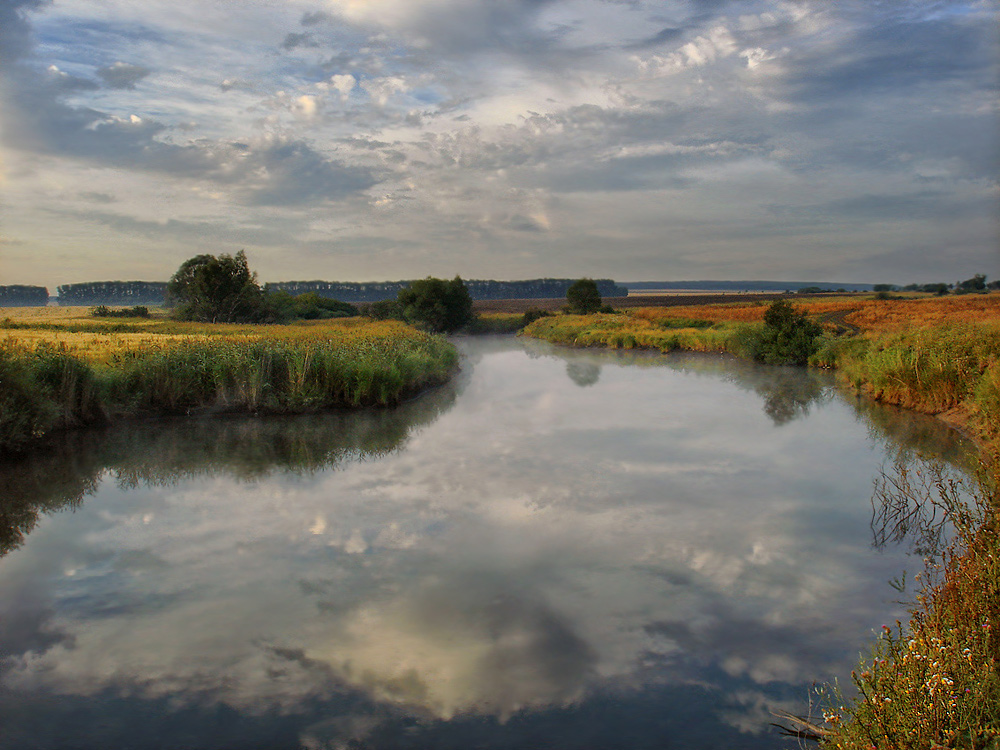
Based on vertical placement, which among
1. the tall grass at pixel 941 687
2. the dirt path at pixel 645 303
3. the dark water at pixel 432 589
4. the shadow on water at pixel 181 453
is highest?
the dirt path at pixel 645 303

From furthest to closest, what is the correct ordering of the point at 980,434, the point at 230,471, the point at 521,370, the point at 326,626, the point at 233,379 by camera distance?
1. the point at 521,370
2. the point at 233,379
3. the point at 980,434
4. the point at 230,471
5. the point at 326,626

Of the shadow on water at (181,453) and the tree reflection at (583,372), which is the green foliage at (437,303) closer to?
the tree reflection at (583,372)

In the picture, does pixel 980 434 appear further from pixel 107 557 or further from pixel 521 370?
pixel 521 370

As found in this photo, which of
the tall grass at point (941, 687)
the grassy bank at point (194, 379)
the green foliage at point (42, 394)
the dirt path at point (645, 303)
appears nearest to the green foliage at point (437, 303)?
the dirt path at point (645, 303)

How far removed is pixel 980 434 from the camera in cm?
1016

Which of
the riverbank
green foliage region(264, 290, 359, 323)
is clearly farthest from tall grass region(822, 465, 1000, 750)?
green foliage region(264, 290, 359, 323)

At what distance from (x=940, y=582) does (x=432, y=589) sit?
3406 mm

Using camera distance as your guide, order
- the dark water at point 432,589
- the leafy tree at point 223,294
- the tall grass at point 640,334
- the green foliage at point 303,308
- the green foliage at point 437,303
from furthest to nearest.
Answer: the green foliage at point 303,308
the green foliage at point 437,303
the leafy tree at point 223,294
the tall grass at point 640,334
the dark water at point 432,589

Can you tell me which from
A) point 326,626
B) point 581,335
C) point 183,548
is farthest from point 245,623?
point 581,335

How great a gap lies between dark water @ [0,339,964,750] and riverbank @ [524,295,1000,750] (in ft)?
1.48

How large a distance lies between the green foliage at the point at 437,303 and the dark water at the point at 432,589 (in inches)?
1494

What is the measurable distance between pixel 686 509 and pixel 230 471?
18.3 feet

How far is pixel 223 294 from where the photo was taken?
147 feet

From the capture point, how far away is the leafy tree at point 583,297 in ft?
184
